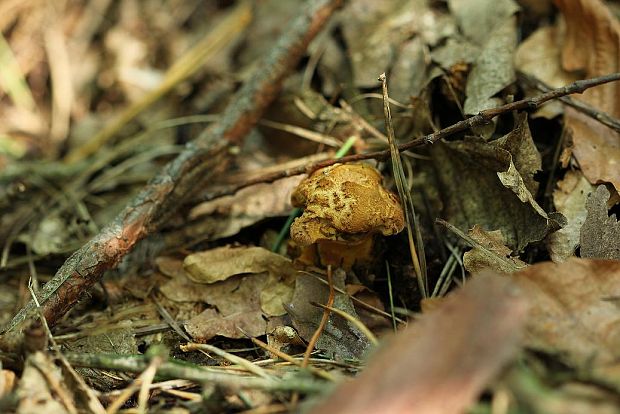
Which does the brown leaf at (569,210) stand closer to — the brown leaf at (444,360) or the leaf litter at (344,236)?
the leaf litter at (344,236)

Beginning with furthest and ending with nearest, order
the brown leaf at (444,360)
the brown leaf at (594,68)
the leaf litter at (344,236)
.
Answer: the brown leaf at (594,68)
the leaf litter at (344,236)
the brown leaf at (444,360)

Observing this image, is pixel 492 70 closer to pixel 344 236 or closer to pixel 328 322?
pixel 344 236

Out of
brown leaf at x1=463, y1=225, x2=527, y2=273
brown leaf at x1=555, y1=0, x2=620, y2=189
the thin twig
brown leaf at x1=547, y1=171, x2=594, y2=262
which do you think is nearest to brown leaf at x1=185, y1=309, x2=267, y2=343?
brown leaf at x1=463, y1=225, x2=527, y2=273

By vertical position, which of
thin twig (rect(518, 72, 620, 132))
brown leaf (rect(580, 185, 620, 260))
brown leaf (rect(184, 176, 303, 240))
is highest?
brown leaf (rect(184, 176, 303, 240))

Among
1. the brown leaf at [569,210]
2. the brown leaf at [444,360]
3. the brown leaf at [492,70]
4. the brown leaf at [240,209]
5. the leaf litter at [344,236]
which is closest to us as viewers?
the brown leaf at [444,360]

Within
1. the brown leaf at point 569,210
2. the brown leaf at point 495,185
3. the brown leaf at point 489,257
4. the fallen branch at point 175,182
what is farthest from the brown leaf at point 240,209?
the brown leaf at point 569,210

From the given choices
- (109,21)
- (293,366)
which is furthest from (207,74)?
(293,366)

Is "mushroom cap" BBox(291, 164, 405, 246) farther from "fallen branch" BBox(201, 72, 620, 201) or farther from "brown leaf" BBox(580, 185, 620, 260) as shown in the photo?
"brown leaf" BBox(580, 185, 620, 260)
